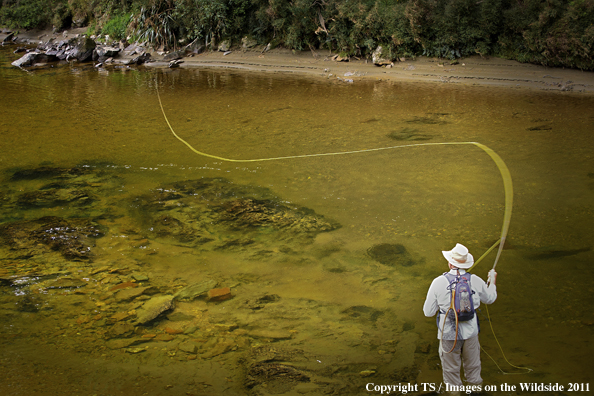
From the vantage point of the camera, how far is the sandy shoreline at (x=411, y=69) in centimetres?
1432

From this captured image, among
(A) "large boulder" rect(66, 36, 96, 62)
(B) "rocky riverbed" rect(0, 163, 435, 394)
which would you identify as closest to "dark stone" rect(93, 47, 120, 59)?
(A) "large boulder" rect(66, 36, 96, 62)

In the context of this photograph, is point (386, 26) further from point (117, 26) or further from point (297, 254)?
point (117, 26)

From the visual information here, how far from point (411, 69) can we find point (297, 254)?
532 inches

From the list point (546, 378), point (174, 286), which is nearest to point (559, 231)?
point (546, 378)

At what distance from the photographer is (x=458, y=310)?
121 inches

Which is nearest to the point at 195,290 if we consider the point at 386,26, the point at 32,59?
the point at 386,26

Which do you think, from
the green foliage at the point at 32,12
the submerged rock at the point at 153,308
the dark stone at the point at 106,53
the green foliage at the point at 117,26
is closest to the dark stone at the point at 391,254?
the submerged rock at the point at 153,308

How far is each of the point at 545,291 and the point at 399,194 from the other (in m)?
2.85

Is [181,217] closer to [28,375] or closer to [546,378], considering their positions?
[28,375]

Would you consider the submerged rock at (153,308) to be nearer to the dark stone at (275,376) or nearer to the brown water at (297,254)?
the brown water at (297,254)

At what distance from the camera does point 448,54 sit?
1681cm

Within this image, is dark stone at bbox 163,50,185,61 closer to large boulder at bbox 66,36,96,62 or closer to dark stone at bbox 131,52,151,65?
dark stone at bbox 131,52,151,65

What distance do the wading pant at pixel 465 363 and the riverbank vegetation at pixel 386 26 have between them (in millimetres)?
14076

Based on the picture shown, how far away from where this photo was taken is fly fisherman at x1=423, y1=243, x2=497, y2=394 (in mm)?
3086
